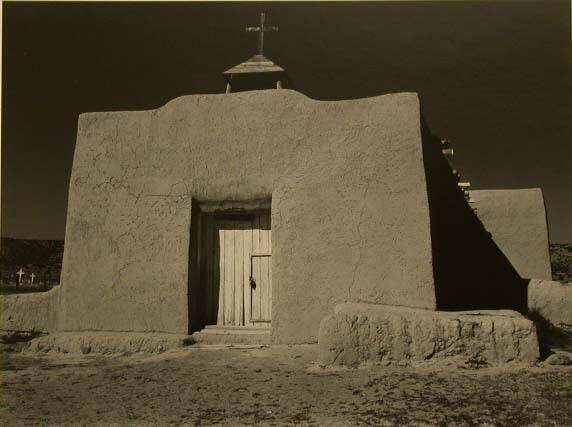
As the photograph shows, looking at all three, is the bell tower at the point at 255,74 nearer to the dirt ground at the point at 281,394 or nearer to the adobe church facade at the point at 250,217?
the adobe church facade at the point at 250,217

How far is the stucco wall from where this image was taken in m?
10.4

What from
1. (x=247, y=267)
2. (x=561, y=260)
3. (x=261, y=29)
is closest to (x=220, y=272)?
→ (x=247, y=267)

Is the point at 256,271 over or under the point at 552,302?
over

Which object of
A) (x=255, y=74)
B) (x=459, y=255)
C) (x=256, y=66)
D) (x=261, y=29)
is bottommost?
(x=459, y=255)

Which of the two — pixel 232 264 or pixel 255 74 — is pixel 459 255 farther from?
pixel 255 74

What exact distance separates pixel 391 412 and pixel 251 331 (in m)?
2.71

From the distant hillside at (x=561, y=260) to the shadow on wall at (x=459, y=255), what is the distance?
35.6 feet

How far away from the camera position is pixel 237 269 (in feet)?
19.5

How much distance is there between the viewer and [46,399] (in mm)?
3609

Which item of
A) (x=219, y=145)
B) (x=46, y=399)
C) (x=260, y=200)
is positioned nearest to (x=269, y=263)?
(x=260, y=200)

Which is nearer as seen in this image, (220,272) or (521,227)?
(220,272)

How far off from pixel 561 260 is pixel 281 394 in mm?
20669

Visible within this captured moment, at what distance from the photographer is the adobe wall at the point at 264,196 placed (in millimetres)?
5082

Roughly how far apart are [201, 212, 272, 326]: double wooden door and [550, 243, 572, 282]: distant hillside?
53.6 ft
